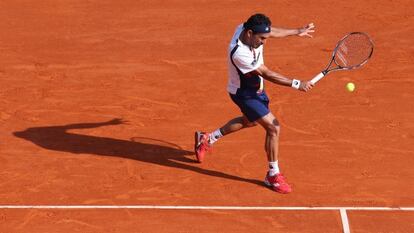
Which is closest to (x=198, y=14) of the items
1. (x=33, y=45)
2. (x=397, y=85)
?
(x=33, y=45)

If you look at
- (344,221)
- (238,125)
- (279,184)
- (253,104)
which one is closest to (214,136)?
(238,125)

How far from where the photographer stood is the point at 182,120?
13.5 metres

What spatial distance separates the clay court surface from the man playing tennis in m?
0.51

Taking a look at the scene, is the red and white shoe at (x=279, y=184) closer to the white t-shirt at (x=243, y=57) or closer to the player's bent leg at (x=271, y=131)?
the player's bent leg at (x=271, y=131)

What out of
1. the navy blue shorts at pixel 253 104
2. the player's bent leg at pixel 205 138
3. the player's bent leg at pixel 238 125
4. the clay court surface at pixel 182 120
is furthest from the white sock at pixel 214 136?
the navy blue shorts at pixel 253 104

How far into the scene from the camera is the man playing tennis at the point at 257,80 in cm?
1080

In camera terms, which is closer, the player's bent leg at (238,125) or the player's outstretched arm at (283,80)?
the player's outstretched arm at (283,80)

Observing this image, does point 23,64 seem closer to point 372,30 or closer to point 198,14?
point 198,14

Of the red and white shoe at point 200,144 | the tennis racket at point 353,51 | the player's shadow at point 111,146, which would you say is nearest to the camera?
the tennis racket at point 353,51

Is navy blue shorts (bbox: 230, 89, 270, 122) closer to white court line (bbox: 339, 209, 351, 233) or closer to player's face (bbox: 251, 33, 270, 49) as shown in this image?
player's face (bbox: 251, 33, 270, 49)

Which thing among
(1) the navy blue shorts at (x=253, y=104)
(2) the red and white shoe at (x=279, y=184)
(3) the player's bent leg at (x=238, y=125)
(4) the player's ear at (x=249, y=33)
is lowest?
(2) the red and white shoe at (x=279, y=184)

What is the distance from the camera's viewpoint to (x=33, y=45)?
16844mm

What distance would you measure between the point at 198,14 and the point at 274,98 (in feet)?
15.2

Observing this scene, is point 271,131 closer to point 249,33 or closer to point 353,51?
point 249,33
